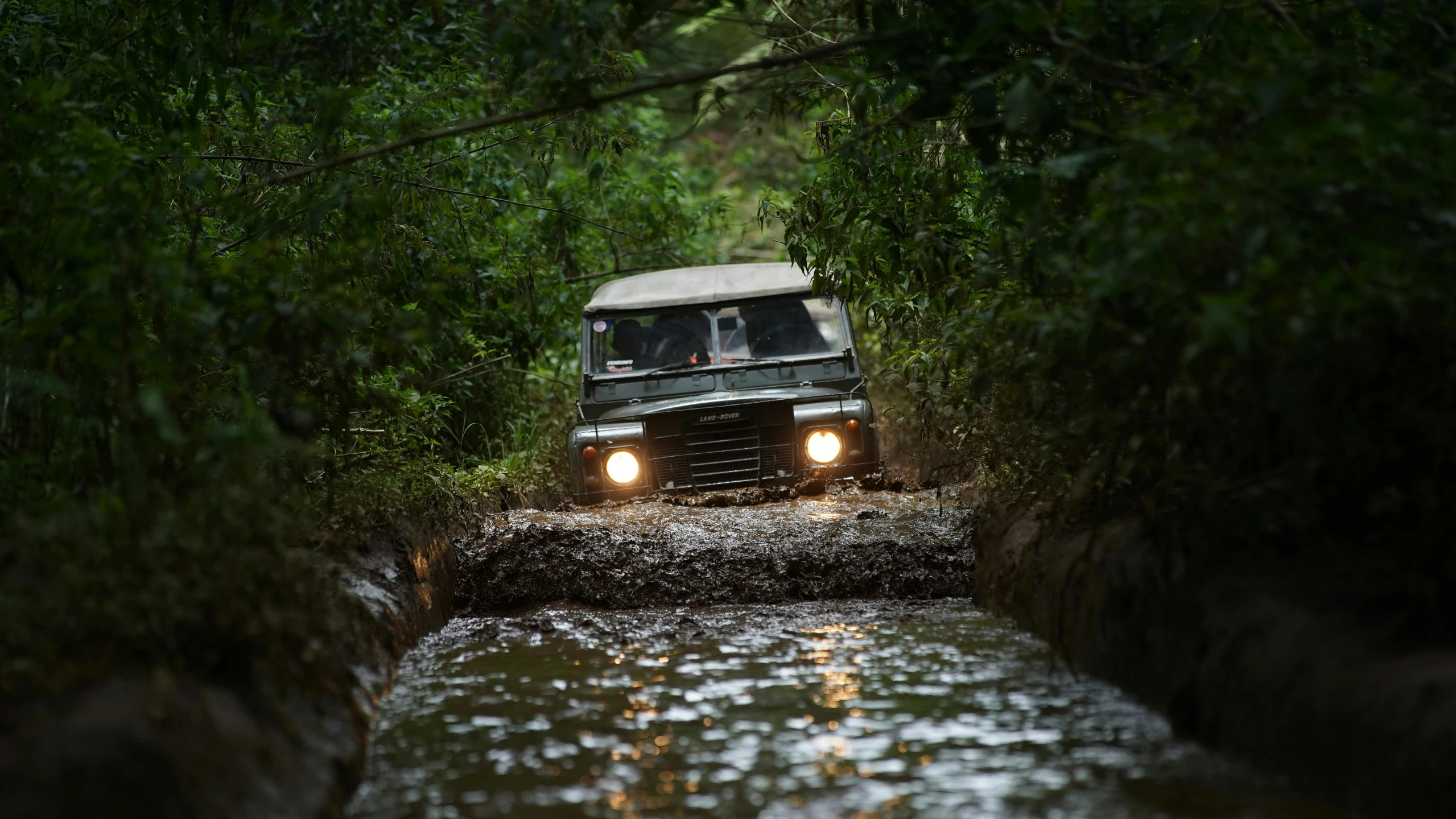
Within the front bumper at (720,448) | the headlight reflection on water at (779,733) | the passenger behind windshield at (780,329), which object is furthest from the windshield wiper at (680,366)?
the headlight reflection on water at (779,733)

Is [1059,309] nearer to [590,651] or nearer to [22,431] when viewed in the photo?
[590,651]

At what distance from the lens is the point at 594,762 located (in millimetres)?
3561

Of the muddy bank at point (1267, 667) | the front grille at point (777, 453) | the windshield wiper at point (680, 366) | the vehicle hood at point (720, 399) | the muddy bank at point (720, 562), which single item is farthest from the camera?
the windshield wiper at point (680, 366)

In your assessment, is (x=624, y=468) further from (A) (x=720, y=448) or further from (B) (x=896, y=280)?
(B) (x=896, y=280)

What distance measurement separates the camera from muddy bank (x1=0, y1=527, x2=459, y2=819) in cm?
253

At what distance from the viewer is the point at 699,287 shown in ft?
29.6

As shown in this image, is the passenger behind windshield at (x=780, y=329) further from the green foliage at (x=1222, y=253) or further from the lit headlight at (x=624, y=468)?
the green foliage at (x=1222, y=253)

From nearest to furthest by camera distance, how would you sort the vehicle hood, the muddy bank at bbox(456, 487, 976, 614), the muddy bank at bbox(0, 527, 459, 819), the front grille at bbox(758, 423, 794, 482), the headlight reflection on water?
the muddy bank at bbox(0, 527, 459, 819) < the headlight reflection on water < the muddy bank at bbox(456, 487, 976, 614) < the vehicle hood < the front grille at bbox(758, 423, 794, 482)

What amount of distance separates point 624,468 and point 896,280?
2279 mm

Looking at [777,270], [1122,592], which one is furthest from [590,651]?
[777,270]

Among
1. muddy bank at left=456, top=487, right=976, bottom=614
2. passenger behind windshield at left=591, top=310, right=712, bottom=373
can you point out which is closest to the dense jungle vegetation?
muddy bank at left=456, top=487, right=976, bottom=614

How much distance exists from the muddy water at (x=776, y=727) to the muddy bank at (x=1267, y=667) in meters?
0.10

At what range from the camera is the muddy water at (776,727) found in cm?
316

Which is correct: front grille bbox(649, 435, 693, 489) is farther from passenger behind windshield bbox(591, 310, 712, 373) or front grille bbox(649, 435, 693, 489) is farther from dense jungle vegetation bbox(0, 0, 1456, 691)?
dense jungle vegetation bbox(0, 0, 1456, 691)
